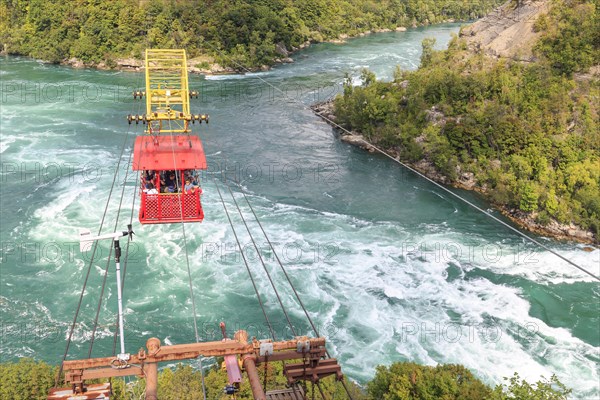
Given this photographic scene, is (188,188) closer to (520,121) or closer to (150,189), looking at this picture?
(150,189)

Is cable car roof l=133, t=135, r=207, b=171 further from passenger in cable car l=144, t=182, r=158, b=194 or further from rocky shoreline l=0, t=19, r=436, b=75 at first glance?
rocky shoreline l=0, t=19, r=436, b=75

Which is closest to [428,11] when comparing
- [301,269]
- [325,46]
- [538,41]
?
[325,46]

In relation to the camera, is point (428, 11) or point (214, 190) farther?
point (428, 11)

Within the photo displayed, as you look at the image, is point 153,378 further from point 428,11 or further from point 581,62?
point 428,11

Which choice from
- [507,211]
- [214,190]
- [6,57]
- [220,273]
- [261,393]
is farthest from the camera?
[6,57]

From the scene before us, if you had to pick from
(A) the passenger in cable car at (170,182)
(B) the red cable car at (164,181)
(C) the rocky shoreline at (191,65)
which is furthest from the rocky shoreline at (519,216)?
(C) the rocky shoreline at (191,65)

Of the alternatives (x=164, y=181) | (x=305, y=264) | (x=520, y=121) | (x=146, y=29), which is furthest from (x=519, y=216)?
(x=146, y=29)
